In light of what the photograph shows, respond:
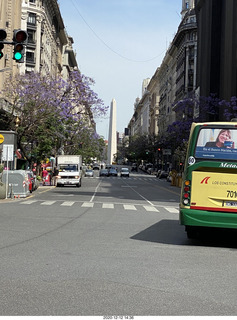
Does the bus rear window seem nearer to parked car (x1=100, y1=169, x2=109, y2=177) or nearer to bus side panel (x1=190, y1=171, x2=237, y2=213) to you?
bus side panel (x1=190, y1=171, x2=237, y2=213)

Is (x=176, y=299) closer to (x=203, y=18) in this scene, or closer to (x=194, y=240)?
(x=194, y=240)

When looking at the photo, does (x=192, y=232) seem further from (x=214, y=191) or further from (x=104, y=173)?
(x=104, y=173)

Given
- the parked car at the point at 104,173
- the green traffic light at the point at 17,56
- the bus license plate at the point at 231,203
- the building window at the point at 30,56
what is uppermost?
the building window at the point at 30,56

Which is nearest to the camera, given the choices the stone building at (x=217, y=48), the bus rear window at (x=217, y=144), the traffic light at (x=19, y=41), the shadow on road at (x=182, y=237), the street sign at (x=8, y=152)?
the bus rear window at (x=217, y=144)

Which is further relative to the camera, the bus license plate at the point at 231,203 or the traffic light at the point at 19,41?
the traffic light at the point at 19,41

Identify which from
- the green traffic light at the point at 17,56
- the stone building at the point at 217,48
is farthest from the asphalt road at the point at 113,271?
the stone building at the point at 217,48

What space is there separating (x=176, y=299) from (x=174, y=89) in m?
113

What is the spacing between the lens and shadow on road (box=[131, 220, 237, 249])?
13.0 metres

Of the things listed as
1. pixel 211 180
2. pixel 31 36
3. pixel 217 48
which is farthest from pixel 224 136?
pixel 31 36

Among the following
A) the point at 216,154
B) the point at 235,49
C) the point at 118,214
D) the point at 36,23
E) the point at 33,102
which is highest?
the point at 36,23

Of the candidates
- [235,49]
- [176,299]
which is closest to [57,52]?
[235,49]

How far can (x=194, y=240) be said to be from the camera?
537 inches

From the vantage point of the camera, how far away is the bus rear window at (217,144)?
1209cm

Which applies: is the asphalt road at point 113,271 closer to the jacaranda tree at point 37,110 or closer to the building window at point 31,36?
the jacaranda tree at point 37,110
